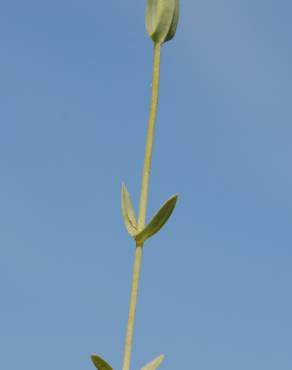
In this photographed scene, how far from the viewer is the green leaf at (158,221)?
2.35 feet

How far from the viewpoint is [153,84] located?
2.29ft

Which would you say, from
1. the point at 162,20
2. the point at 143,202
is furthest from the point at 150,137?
the point at 162,20

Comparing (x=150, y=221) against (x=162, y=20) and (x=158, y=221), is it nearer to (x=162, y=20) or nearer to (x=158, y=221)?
(x=158, y=221)

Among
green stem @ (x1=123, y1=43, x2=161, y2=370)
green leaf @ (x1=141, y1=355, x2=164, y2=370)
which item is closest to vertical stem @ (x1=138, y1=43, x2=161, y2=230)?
green stem @ (x1=123, y1=43, x2=161, y2=370)

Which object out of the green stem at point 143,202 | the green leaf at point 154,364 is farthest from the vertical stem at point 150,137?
the green leaf at point 154,364

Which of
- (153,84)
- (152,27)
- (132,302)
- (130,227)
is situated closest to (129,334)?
(132,302)

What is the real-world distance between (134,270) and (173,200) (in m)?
0.16

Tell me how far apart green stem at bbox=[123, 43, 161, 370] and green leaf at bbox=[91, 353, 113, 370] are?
0.11ft

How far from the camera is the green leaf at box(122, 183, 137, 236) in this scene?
2.44ft

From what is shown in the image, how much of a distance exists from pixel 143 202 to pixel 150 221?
1.3 inches

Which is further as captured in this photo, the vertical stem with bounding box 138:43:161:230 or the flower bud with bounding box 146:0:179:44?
the flower bud with bounding box 146:0:179:44

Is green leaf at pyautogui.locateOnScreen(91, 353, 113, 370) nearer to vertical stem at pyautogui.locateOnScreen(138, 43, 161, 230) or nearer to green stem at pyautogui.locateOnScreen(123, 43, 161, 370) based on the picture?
green stem at pyautogui.locateOnScreen(123, 43, 161, 370)

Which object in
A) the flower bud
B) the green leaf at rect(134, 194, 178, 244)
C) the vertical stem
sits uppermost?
the flower bud

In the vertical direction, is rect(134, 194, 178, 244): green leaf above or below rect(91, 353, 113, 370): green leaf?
above
